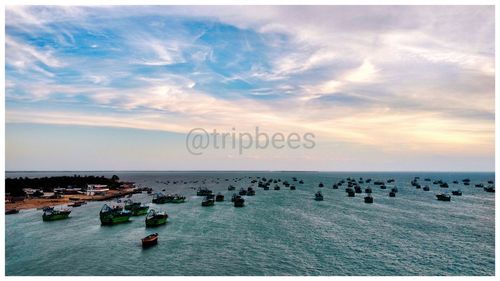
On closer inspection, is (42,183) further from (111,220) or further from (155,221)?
(155,221)

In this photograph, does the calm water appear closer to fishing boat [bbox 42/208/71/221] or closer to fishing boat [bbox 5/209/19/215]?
fishing boat [bbox 42/208/71/221]

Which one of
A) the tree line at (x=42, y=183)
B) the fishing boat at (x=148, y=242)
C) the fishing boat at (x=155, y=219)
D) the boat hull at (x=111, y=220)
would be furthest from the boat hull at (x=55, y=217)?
the tree line at (x=42, y=183)

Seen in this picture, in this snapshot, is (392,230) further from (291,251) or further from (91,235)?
(91,235)

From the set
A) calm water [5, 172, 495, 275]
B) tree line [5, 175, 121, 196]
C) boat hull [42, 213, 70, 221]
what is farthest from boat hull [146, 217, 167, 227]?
tree line [5, 175, 121, 196]

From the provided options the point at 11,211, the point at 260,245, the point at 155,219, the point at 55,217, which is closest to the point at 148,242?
the point at 260,245

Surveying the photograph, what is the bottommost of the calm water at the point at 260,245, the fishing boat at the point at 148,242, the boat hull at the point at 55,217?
the calm water at the point at 260,245

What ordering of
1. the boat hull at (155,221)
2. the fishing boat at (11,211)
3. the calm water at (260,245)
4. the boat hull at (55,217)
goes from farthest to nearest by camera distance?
the fishing boat at (11,211) < the boat hull at (55,217) < the boat hull at (155,221) < the calm water at (260,245)

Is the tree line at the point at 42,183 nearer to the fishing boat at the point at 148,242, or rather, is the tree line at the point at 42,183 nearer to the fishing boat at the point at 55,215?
the fishing boat at the point at 55,215

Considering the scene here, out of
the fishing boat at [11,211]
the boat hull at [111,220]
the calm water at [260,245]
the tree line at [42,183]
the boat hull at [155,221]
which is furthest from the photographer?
the tree line at [42,183]
